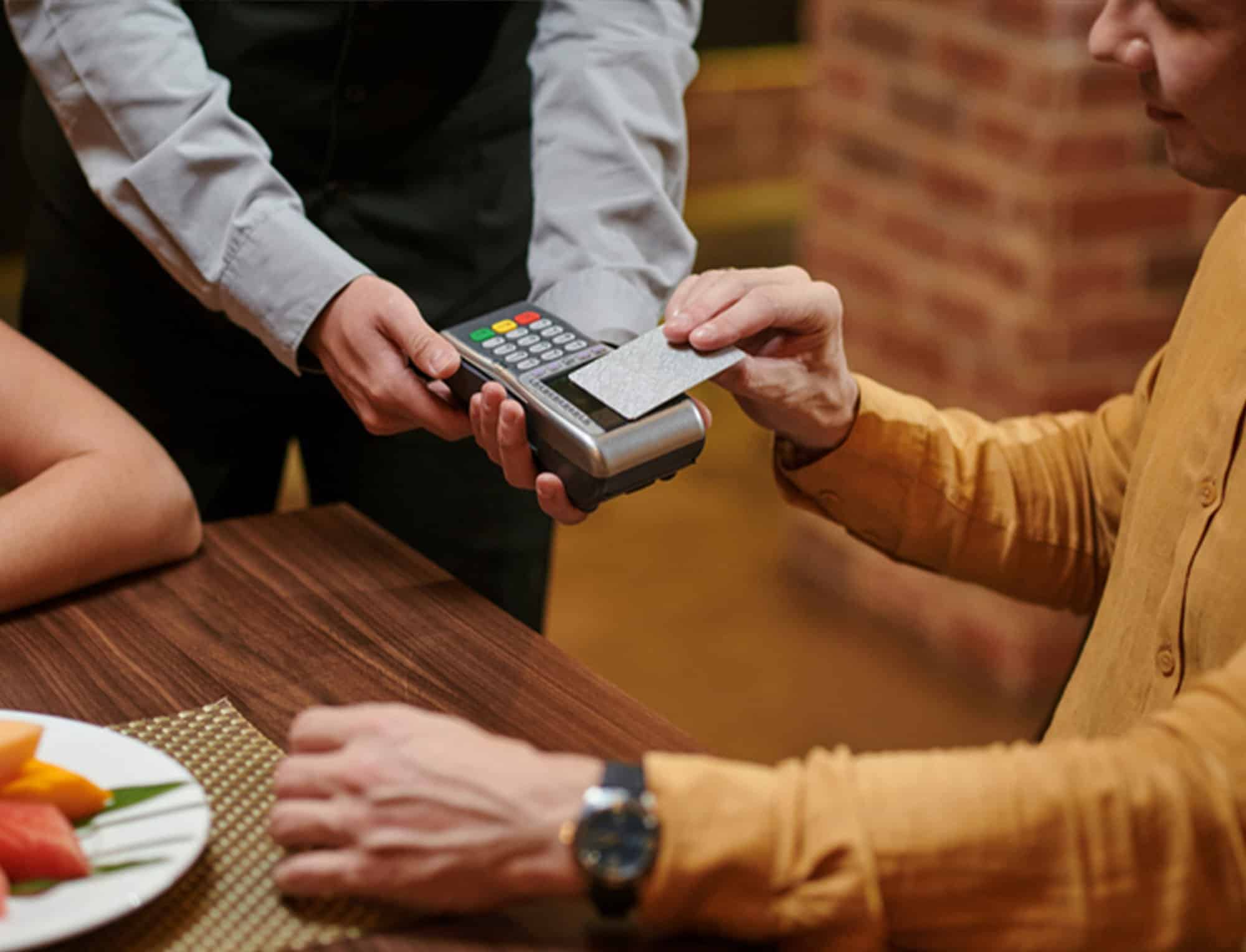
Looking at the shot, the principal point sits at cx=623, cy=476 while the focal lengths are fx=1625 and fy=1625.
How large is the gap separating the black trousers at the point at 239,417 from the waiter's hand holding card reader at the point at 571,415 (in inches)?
10.7

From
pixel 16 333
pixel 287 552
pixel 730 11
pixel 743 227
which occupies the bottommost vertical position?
pixel 743 227

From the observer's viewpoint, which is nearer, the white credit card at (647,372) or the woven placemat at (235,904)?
the woven placemat at (235,904)

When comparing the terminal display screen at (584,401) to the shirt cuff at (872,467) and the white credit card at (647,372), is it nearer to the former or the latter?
the white credit card at (647,372)

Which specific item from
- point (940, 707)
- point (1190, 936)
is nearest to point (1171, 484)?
point (1190, 936)

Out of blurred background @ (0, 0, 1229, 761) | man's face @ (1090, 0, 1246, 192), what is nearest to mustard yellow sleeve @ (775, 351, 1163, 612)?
man's face @ (1090, 0, 1246, 192)

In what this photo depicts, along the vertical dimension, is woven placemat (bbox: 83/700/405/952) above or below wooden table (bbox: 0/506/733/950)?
above

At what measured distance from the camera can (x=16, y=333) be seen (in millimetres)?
1042

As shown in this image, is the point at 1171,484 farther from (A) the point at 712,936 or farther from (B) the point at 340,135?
(B) the point at 340,135

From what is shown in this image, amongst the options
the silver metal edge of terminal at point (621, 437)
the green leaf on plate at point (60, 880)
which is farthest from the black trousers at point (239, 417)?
the green leaf on plate at point (60, 880)

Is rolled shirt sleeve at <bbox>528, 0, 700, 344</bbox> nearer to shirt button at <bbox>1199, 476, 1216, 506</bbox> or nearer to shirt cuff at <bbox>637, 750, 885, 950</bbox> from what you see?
shirt button at <bbox>1199, 476, 1216, 506</bbox>

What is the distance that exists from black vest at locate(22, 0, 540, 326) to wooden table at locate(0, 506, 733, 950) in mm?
291

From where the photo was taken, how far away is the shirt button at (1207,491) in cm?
87

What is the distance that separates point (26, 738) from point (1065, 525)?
0.65 metres

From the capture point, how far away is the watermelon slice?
0.65 metres
